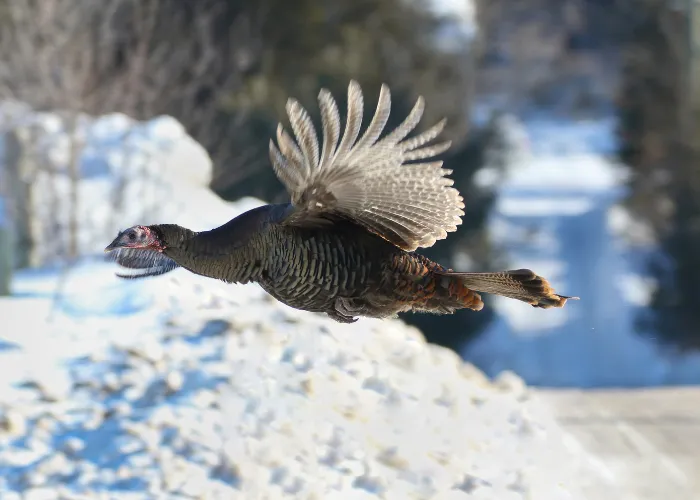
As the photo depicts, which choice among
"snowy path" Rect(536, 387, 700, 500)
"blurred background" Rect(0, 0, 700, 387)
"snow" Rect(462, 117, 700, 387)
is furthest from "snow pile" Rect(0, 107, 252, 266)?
"snow" Rect(462, 117, 700, 387)

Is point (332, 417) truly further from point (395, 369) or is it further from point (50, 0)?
point (50, 0)

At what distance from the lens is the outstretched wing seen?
1624mm

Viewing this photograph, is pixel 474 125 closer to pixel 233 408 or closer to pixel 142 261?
pixel 233 408

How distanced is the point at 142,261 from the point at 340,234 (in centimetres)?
36

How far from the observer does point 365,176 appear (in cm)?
173

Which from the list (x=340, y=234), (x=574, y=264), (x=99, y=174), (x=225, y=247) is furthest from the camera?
(x=574, y=264)

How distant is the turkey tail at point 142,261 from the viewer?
1.70 m

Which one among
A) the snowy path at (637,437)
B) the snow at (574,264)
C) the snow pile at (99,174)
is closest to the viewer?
the snow pile at (99,174)

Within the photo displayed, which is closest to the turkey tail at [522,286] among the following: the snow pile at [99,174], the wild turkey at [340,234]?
the wild turkey at [340,234]

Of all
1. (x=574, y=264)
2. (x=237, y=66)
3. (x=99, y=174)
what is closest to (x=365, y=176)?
(x=99, y=174)

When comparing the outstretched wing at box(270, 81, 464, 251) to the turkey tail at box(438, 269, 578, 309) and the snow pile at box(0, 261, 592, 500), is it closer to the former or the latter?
the turkey tail at box(438, 269, 578, 309)

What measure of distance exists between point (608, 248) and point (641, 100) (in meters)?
2.23

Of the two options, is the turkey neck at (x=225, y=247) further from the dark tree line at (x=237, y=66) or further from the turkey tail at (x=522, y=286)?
the dark tree line at (x=237, y=66)

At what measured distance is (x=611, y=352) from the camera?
12906 millimetres
